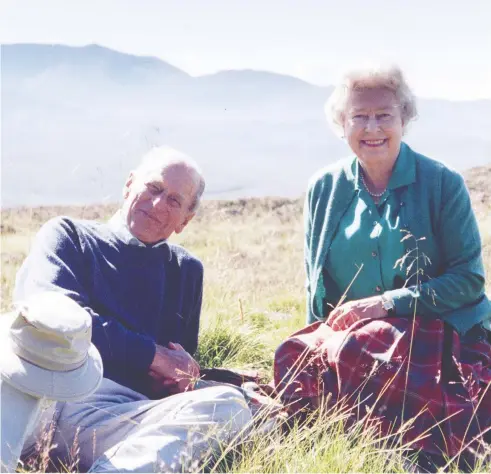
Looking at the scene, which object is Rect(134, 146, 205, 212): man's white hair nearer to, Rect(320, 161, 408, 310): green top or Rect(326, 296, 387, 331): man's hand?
Rect(320, 161, 408, 310): green top

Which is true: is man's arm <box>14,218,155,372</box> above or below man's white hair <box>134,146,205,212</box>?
below

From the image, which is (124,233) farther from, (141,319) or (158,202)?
(141,319)

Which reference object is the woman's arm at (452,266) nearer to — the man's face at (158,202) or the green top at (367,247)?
the green top at (367,247)

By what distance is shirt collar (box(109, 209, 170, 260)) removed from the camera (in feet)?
11.9

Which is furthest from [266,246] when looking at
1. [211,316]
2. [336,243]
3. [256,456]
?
[256,456]

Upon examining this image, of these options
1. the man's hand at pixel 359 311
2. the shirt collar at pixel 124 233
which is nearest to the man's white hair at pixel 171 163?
the shirt collar at pixel 124 233

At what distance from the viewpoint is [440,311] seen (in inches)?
142

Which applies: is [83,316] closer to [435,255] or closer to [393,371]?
[393,371]

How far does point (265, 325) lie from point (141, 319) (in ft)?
6.44

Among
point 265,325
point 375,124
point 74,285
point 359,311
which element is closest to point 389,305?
point 359,311

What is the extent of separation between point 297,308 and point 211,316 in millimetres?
1379

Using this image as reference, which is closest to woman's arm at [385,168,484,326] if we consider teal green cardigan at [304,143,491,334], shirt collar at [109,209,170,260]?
teal green cardigan at [304,143,491,334]

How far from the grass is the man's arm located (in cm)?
63

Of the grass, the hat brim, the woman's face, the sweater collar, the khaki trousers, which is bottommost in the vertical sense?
the grass
